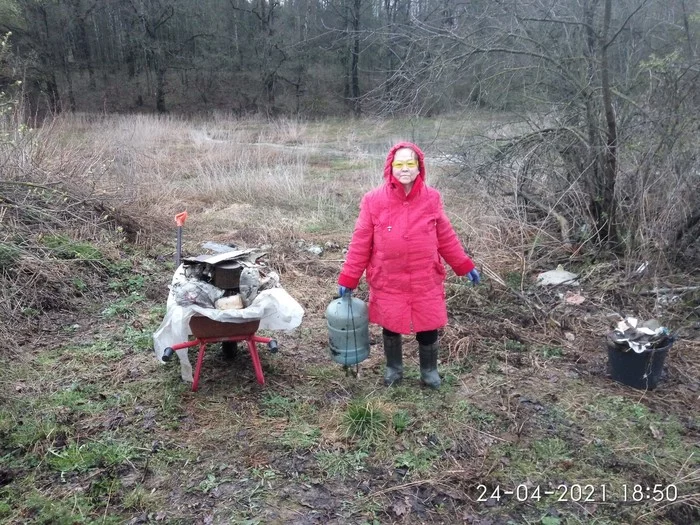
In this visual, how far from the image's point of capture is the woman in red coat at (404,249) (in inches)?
129

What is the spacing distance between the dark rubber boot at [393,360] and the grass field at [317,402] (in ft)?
0.29

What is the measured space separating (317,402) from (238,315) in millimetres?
798

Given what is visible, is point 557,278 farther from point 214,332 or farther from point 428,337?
point 214,332

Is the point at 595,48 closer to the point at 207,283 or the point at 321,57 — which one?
the point at 207,283

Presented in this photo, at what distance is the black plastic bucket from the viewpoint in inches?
144

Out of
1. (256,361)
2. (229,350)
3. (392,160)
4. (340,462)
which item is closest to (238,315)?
(256,361)

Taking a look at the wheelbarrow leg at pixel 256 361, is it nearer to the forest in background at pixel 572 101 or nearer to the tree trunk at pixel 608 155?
the forest in background at pixel 572 101

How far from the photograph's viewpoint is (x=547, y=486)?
2.81 meters

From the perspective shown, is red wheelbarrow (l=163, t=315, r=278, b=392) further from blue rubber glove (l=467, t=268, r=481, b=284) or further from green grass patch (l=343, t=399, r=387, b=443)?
blue rubber glove (l=467, t=268, r=481, b=284)

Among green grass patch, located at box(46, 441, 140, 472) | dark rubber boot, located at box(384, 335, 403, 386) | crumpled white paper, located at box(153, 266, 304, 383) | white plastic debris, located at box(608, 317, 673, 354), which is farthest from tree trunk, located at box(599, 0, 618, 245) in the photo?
green grass patch, located at box(46, 441, 140, 472)

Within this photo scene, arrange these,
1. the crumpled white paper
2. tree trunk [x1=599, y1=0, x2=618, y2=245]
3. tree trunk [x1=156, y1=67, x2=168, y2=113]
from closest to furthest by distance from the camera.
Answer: the crumpled white paper
tree trunk [x1=599, y1=0, x2=618, y2=245]
tree trunk [x1=156, y1=67, x2=168, y2=113]

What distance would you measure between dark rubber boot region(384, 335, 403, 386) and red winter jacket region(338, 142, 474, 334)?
9.6 inches

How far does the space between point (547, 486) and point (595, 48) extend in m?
4.82

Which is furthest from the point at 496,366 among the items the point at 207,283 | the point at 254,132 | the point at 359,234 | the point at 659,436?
the point at 254,132
